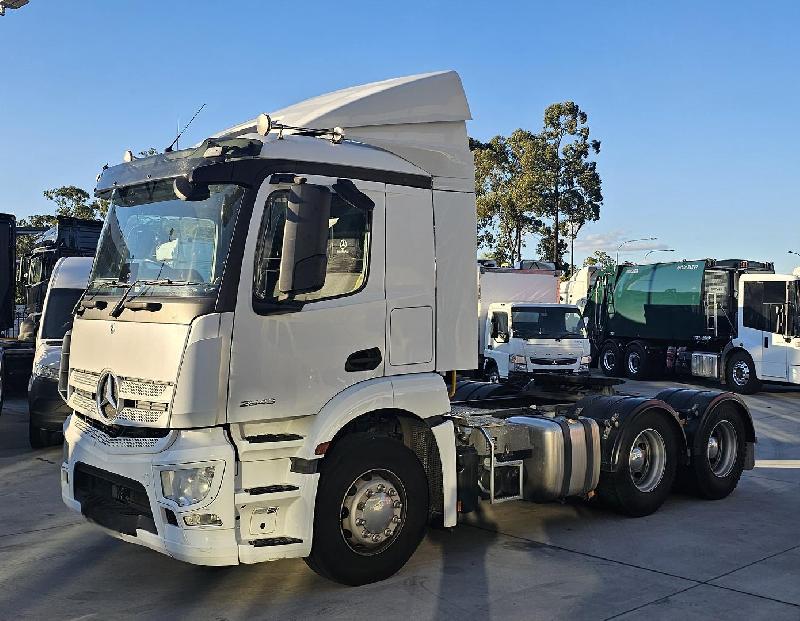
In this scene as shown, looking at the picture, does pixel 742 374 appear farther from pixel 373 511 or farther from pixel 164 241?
pixel 164 241

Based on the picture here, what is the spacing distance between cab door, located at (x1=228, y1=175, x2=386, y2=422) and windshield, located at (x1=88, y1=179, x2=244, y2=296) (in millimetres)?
205

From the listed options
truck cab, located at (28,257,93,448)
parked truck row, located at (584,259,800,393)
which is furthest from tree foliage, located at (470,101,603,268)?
truck cab, located at (28,257,93,448)

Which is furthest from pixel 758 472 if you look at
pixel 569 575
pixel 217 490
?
pixel 217 490

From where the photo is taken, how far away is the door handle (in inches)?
229

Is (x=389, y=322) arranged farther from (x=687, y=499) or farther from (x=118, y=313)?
(x=687, y=499)

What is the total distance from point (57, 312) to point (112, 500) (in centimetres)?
782

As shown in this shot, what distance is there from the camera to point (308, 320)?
18.3 ft

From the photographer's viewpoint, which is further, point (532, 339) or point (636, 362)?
point (636, 362)

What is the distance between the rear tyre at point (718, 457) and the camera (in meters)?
8.46

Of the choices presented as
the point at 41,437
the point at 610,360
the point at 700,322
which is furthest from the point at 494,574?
the point at 610,360

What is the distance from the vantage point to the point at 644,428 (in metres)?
7.93

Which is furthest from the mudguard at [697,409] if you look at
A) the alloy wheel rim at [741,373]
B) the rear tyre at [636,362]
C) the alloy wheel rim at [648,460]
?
the rear tyre at [636,362]

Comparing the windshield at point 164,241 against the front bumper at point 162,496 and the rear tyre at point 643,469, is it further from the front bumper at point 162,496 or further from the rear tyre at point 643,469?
the rear tyre at point 643,469

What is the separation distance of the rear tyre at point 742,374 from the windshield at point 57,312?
1517 centimetres
